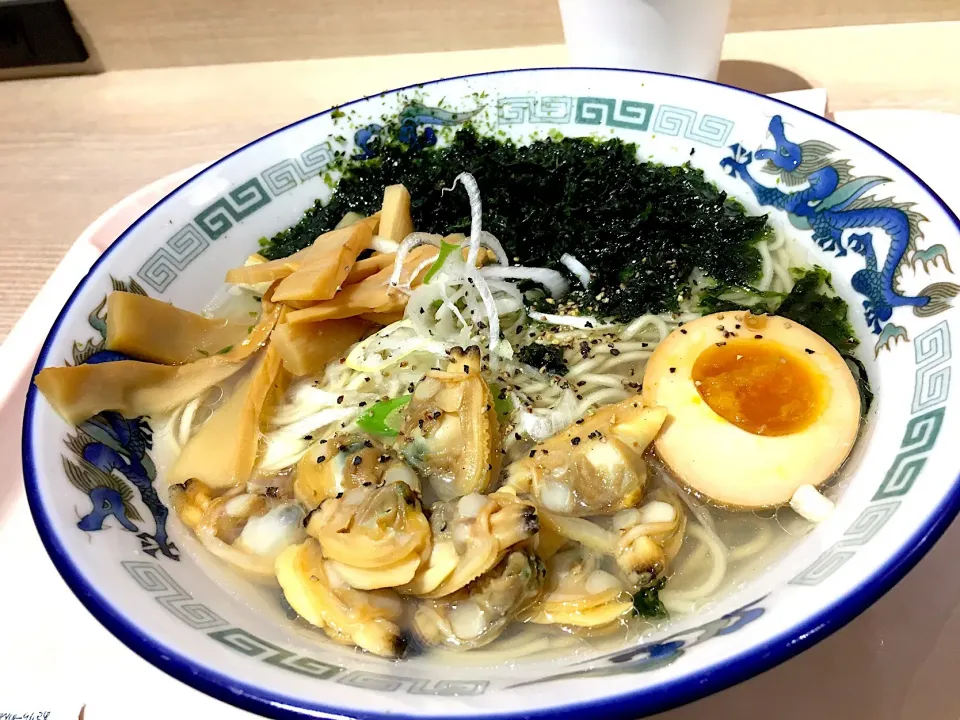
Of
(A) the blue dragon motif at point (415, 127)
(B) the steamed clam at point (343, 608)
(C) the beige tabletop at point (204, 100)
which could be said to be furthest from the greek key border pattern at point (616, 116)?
(B) the steamed clam at point (343, 608)

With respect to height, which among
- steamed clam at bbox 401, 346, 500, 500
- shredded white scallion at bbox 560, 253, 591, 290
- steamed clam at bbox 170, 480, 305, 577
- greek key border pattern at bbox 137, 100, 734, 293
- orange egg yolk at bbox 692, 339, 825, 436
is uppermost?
greek key border pattern at bbox 137, 100, 734, 293

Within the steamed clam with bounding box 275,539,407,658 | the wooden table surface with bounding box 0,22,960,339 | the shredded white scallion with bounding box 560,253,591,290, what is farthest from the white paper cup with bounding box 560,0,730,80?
the steamed clam with bounding box 275,539,407,658

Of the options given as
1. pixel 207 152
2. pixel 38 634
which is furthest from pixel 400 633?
pixel 207 152

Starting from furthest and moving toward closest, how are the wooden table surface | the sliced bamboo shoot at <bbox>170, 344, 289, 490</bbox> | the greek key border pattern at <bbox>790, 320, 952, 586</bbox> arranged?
the wooden table surface → the sliced bamboo shoot at <bbox>170, 344, 289, 490</bbox> → the greek key border pattern at <bbox>790, 320, 952, 586</bbox>

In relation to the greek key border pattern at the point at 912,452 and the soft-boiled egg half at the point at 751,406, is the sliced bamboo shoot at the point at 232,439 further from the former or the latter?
the greek key border pattern at the point at 912,452

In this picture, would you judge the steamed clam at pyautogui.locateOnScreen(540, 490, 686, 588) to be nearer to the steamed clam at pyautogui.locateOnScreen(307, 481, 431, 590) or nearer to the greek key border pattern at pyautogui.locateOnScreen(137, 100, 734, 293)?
the steamed clam at pyautogui.locateOnScreen(307, 481, 431, 590)

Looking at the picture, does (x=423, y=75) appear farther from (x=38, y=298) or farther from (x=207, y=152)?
(x=38, y=298)

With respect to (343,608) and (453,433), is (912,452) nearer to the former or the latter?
(453,433)
